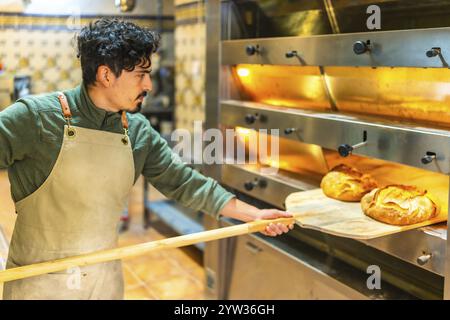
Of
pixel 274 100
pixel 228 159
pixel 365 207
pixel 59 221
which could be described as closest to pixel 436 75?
pixel 365 207

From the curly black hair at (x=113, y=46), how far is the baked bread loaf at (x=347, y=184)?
32.0 inches

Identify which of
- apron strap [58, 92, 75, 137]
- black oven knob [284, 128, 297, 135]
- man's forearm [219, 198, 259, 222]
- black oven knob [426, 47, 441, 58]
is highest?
black oven knob [426, 47, 441, 58]

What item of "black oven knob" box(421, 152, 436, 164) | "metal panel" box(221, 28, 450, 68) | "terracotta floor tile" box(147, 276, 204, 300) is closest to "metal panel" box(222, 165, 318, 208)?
"metal panel" box(221, 28, 450, 68)

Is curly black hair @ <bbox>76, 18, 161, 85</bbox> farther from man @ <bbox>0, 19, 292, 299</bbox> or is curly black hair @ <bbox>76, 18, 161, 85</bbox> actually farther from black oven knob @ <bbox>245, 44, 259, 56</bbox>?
black oven knob @ <bbox>245, 44, 259, 56</bbox>

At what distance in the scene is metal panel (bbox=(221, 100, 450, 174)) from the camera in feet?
5.09

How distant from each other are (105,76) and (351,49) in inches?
32.4

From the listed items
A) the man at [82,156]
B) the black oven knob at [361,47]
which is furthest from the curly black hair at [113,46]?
the black oven knob at [361,47]

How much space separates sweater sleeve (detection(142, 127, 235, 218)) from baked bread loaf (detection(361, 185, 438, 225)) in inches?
19.6

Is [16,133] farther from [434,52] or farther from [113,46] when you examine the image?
[434,52]

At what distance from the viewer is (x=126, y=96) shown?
1577 millimetres

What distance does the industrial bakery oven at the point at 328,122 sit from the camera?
5.35ft

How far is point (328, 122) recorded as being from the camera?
191cm

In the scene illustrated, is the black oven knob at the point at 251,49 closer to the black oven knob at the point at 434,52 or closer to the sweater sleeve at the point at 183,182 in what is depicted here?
the sweater sleeve at the point at 183,182

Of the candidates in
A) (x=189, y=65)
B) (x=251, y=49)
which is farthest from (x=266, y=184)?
(x=189, y=65)
